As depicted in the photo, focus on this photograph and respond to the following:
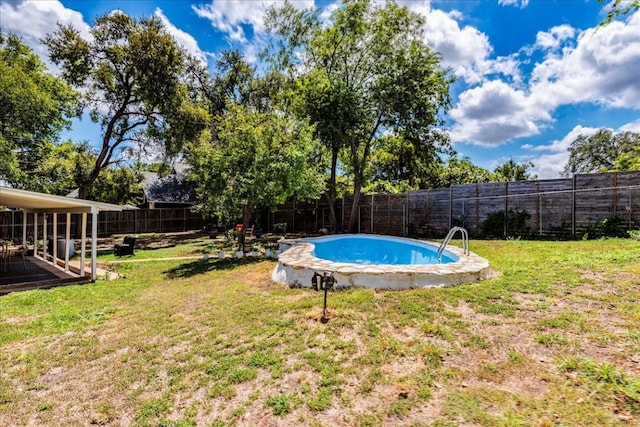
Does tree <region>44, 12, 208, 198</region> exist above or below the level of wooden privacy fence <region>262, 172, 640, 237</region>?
above

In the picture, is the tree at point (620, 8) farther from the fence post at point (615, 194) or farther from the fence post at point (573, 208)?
the fence post at point (573, 208)

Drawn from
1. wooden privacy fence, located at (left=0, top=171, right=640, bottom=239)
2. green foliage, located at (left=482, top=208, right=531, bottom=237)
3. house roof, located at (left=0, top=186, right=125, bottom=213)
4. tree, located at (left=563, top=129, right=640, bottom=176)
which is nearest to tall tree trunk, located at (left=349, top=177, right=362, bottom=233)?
wooden privacy fence, located at (left=0, top=171, right=640, bottom=239)

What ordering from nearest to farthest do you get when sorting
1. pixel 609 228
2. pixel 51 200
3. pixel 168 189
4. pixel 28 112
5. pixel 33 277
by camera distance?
pixel 51 200 < pixel 33 277 < pixel 609 228 < pixel 28 112 < pixel 168 189

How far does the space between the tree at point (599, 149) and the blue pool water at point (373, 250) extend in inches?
1052

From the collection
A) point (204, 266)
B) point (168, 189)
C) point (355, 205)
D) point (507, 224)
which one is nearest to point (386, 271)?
point (204, 266)

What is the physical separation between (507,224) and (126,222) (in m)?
22.8

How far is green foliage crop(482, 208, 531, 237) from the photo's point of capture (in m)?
12.2

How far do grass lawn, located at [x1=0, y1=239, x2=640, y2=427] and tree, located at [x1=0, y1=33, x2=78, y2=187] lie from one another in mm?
12669

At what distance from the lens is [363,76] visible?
17.9 meters

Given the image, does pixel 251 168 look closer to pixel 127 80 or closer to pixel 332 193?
pixel 332 193

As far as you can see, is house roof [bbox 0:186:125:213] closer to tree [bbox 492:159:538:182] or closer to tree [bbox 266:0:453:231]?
tree [bbox 266:0:453:231]

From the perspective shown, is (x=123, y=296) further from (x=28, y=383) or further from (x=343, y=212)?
(x=343, y=212)

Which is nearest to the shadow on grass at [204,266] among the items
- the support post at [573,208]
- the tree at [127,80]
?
the tree at [127,80]

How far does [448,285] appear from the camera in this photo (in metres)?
5.73
